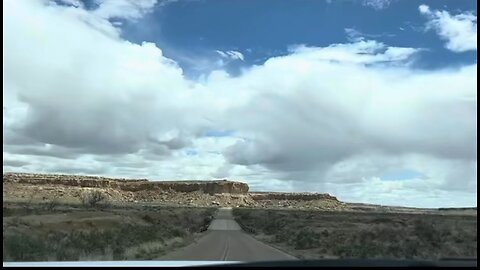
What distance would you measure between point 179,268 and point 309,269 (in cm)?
119

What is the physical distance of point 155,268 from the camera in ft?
18.3

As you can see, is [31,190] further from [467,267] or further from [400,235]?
[467,267]

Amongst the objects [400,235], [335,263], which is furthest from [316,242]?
[335,263]

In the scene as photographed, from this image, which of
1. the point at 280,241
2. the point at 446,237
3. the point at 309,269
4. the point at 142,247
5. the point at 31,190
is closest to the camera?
the point at 309,269

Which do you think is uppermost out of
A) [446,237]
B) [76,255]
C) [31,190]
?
[31,190]

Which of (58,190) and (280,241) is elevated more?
(58,190)

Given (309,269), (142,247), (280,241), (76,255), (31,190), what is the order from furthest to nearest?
1. (31,190)
2. (280,241)
3. (142,247)
4. (76,255)
5. (309,269)

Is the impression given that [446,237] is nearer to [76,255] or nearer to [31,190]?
[76,255]

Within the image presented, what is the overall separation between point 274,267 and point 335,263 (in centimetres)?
60

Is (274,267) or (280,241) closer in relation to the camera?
(274,267)

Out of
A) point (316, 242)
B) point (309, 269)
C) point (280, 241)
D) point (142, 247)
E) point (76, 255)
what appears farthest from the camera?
point (280, 241)

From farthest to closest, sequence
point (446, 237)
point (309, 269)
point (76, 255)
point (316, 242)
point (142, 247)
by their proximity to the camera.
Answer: point (316, 242)
point (446, 237)
point (142, 247)
point (76, 255)
point (309, 269)

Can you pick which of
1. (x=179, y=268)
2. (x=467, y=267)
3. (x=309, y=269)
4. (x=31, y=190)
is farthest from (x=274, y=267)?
(x=31, y=190)

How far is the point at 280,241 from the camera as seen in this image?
47.4 meters
